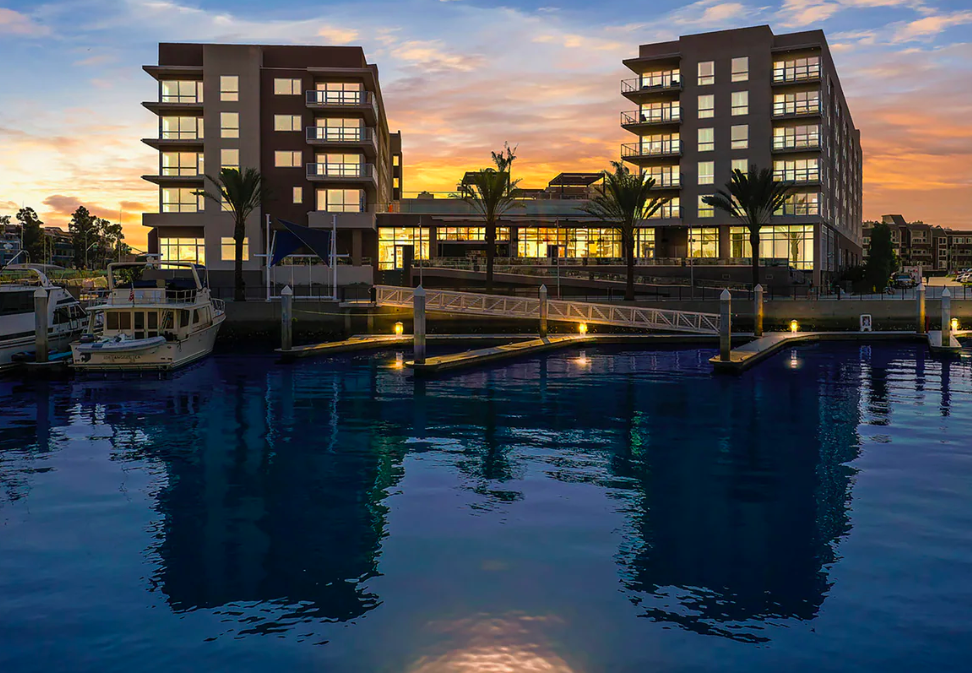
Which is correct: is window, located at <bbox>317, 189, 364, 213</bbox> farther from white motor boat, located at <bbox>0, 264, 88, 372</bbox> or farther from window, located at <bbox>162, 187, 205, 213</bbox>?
white motor boat, located at <bbox>0, 264, 88, 372</bbox>

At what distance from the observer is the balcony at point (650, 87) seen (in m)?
90.8

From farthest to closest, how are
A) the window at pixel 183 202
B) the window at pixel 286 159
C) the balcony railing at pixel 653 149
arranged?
the balcony railing at pixel 653 149
the window at pixel 183 202
the window at pixel 286 159

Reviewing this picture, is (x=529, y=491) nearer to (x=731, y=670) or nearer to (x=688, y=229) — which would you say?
(x=731, y=670)

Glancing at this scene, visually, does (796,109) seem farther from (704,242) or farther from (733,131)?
(704,242)

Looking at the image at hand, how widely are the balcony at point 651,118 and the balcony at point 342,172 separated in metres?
30.0

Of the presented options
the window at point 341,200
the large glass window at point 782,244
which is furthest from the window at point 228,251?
the large glass window at point 782,244

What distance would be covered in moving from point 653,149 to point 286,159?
38.3m

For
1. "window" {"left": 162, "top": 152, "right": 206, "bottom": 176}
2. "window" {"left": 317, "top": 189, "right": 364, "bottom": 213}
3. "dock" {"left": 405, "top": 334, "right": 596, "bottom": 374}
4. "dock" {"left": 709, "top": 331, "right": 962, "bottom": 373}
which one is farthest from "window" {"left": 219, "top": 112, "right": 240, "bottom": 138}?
"dock" {"left": 709, "top": 331, "right": 962, "bottom": 373}

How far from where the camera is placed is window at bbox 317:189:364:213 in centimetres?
8100

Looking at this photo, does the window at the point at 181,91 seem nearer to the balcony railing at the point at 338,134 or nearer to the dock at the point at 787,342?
the balcony railing at the point at 338,134

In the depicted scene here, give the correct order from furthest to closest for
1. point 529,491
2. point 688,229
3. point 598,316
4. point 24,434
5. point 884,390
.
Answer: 1. point 688,229
2. point 598,316
3. point 884,390
4. point 24,434
5. point 529,491

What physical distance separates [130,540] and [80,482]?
5.44 meters

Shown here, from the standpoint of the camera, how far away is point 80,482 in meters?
19.6

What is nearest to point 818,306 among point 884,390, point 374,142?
point 884,390
